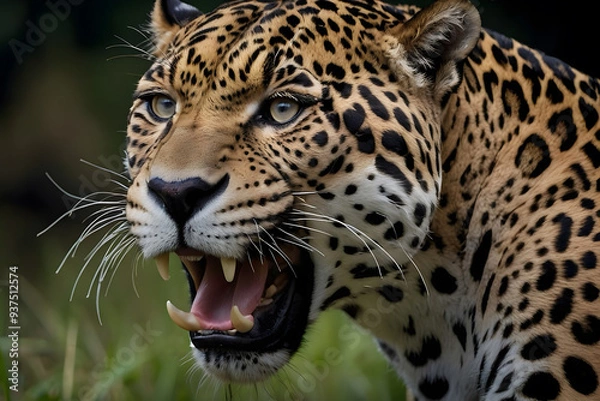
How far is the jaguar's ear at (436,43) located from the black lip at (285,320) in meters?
0.88

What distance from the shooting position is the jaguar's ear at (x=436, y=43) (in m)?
4.14

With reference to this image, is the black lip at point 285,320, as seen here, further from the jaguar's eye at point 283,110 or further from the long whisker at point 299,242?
the jaguar's eye at point 283,110

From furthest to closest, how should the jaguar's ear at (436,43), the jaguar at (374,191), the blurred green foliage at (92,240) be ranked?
the blurred green foliage at (92,240) → the jaguar's ear at (436,43) → the jaguar at (374,191)

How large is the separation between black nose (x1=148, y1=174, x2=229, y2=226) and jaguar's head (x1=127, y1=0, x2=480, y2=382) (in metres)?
0.01

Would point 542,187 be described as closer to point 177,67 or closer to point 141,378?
point 177,67

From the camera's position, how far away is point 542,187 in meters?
4.27

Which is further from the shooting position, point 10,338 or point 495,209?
point 10,338

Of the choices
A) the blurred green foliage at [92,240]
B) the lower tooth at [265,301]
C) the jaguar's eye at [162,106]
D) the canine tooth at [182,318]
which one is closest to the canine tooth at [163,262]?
the canine tooth at [182,318]

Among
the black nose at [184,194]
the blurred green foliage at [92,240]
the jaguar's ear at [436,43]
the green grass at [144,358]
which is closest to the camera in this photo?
the black nose at [184,194]

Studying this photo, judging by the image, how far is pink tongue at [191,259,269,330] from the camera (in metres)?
4.09

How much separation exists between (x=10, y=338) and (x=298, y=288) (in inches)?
97.2

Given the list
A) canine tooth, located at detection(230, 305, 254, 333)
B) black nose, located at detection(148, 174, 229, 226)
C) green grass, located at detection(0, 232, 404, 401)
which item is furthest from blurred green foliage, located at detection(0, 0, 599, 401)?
black nose, located at detection(148, 174, 229, 226)

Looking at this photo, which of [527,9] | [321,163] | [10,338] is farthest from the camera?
[527,9]

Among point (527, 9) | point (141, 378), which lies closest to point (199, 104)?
point (141, 378)
